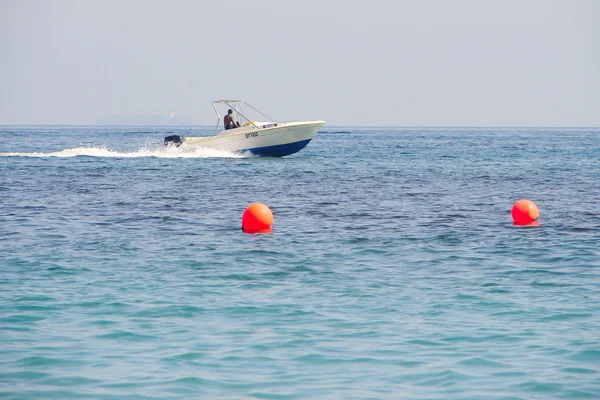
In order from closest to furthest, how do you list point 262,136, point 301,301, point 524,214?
1. point 301,301
2. point 524,214
3. point 262,136

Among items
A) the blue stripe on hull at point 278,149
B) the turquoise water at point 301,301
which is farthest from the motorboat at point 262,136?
the turquoise water at point 301,301

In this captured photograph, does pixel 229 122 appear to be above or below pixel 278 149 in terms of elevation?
above

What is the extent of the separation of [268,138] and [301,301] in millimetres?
28634

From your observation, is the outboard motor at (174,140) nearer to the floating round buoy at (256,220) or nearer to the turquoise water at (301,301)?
the turquoise water at (301,301)

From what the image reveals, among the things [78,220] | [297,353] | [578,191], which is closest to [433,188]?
[578,191]

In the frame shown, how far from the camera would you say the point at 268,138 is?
38.8m

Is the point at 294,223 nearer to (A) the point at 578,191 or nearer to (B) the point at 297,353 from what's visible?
(B) the point at 297,353

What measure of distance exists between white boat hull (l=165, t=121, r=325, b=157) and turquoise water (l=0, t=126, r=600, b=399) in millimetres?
16170

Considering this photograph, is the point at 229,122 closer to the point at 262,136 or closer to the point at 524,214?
the point at 262,136

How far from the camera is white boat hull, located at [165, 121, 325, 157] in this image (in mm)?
38312

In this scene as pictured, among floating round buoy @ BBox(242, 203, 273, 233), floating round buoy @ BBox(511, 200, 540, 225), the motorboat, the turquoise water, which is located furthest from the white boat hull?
floating round buoy @ BBox(242, 203, 273, 233)

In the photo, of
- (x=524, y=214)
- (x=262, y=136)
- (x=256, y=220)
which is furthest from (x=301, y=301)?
(x=262, y=136)

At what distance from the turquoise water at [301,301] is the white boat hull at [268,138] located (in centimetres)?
1617

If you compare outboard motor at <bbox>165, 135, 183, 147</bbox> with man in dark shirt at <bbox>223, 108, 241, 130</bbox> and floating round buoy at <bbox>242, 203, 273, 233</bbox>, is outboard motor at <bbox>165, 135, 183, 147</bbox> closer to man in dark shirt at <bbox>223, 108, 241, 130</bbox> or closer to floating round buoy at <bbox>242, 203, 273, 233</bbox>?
man in dark shirt at <bbox>223, 108, 241, 130</bbox>
